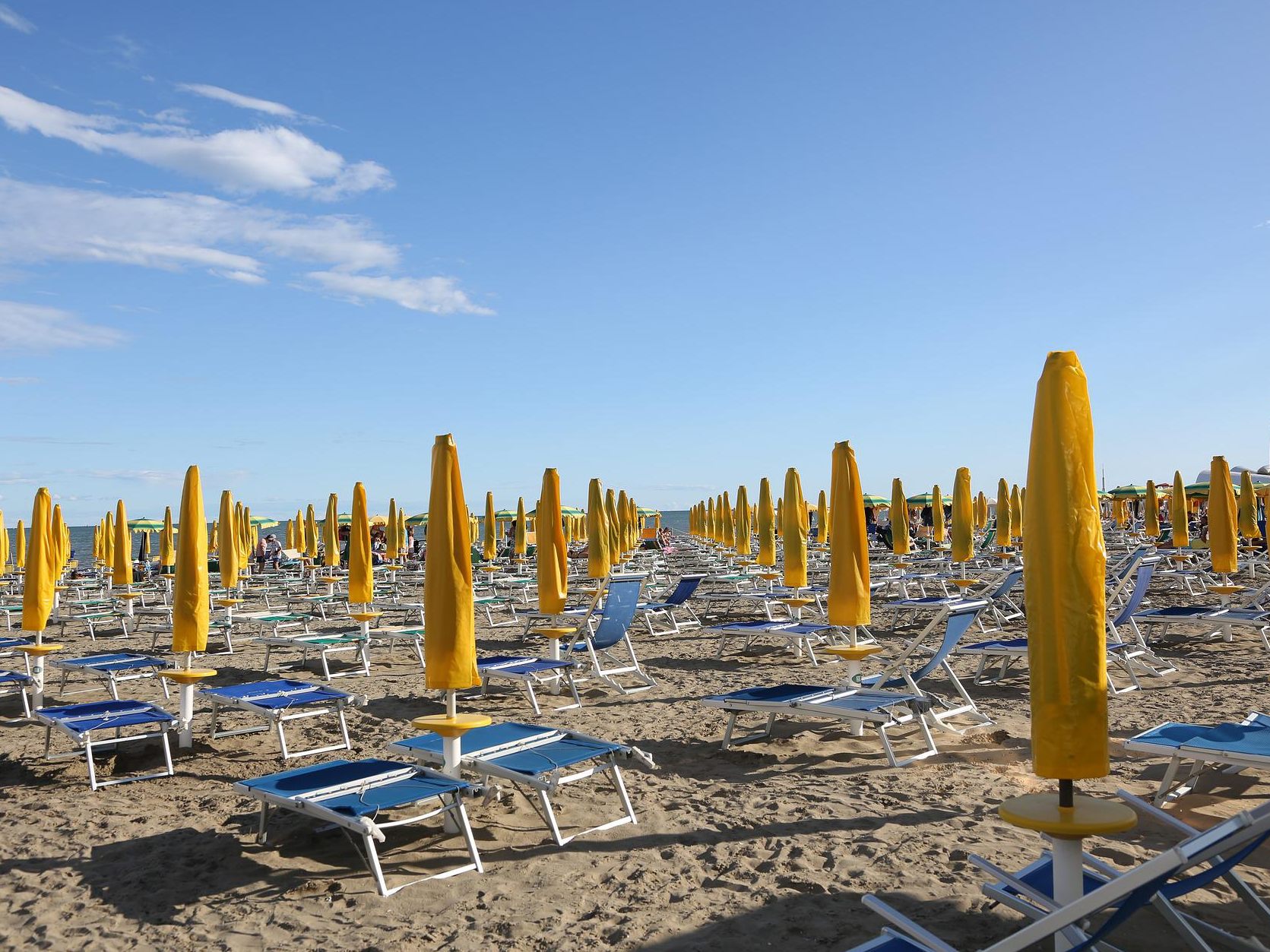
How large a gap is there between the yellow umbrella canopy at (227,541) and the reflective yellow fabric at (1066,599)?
9.90 meters

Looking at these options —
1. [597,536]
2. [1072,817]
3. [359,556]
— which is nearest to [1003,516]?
[597,536]

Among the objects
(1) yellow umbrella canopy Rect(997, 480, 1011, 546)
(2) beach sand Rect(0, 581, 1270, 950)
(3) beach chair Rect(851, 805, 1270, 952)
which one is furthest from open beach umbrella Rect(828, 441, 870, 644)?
(1) yellow umbrella canopy Rect(997, 480, 1011, 546)

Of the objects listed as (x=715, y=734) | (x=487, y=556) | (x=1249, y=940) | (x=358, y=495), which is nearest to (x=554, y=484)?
(x=358, y=495)

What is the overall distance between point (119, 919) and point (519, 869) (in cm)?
164

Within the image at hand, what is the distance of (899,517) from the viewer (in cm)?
1709

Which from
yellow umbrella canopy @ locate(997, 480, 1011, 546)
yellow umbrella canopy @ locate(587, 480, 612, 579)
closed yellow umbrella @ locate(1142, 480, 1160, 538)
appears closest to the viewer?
yellow umbrella canopy @ locate(587, 480, 612, 579)

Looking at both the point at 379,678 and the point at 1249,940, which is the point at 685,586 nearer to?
the point at 379,678

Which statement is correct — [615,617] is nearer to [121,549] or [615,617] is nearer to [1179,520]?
[121,549]

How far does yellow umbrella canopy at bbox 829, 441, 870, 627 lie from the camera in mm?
6871

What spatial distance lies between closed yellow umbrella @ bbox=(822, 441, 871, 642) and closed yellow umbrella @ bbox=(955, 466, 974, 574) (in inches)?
281

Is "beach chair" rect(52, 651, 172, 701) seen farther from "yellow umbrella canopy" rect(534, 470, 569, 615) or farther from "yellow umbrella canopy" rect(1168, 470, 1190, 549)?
"yellow umbrella canopy" rect(1168, 470, 1190, 549)

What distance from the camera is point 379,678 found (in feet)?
31.3

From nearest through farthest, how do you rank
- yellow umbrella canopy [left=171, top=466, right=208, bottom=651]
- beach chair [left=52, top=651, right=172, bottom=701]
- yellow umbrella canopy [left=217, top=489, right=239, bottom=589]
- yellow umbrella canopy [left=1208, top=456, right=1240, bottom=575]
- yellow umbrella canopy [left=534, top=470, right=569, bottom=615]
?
yellow umbrella canopy [left=171, top=466, right=208, bottom=651] < beach chair [left=52, top=651, right=172, bottom=701] < yellow umbrella canopy [left=534, top=470, right=569, bottom=615] < yellow umbrella canopy [left=1208, top=456, right=1240, bottom=575] < yellow umbrella canopy [left=217, top=489, right=239, bottom=589]

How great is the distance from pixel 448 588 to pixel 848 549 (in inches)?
132
